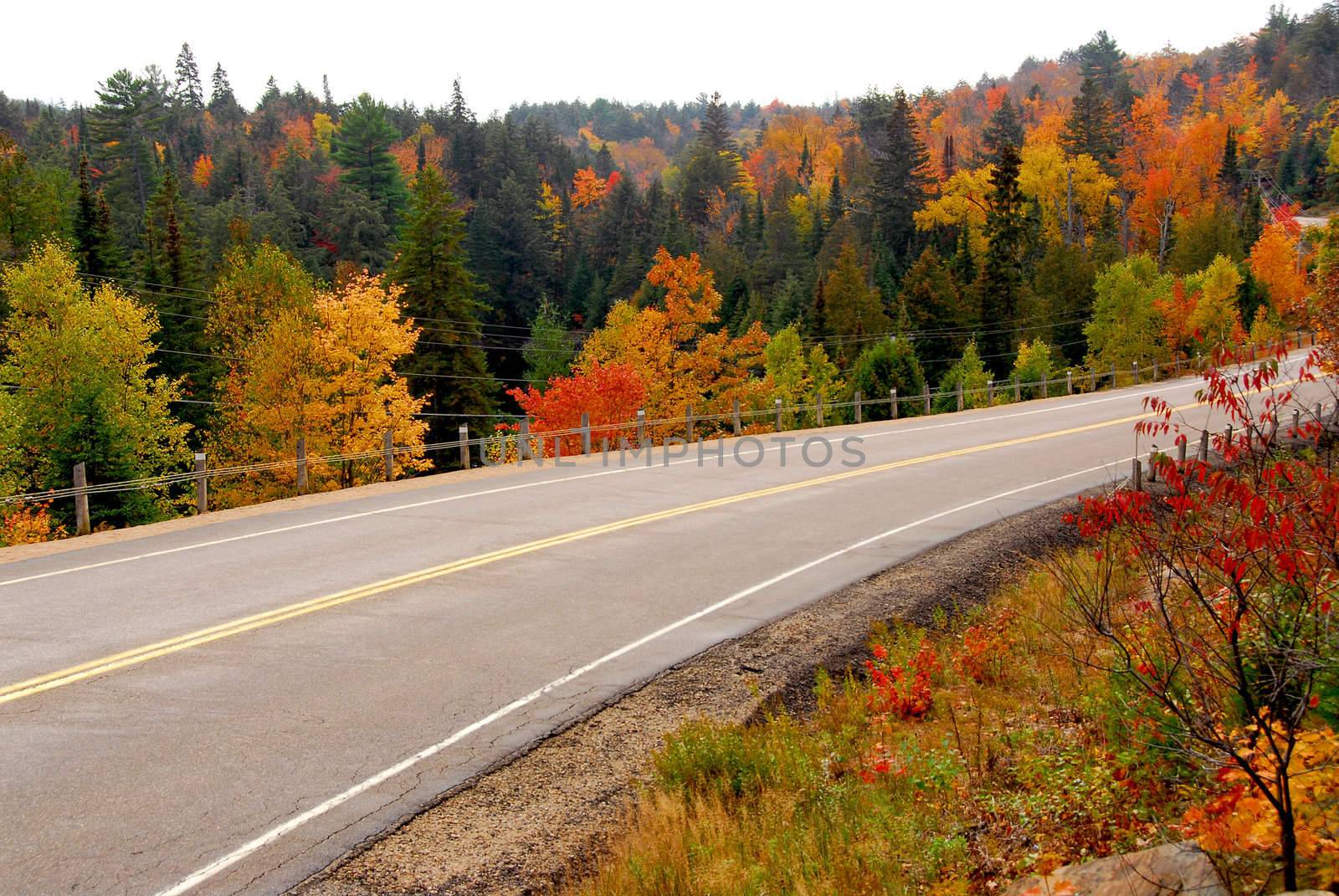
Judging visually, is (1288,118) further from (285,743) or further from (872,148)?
(285,743)

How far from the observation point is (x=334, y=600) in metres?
11.3

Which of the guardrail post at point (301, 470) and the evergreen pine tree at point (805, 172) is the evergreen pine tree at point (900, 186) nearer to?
the evergreen pine tree at point (805, 172)

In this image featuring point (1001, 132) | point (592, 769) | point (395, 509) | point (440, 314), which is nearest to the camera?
point (592, 769)

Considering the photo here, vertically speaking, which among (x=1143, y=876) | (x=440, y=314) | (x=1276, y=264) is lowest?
(x=1143, y=876)

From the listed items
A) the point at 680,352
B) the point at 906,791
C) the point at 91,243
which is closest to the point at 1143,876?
the point at 906,791

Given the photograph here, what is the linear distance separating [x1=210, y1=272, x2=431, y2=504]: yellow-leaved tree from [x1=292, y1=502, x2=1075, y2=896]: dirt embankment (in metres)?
33.2

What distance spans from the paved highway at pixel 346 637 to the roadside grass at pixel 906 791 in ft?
5.33

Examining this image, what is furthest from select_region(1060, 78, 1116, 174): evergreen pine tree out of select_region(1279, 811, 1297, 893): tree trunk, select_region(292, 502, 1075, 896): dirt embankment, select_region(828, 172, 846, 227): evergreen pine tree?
select_region(1279, 811, 1297, 893): tree trunk

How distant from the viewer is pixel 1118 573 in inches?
517

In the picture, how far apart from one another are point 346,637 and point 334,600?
1.41 m

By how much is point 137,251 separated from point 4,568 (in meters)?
66.2

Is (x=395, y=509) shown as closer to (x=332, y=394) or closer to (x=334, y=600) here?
(x=334, y=600)

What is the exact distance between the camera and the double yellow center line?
8711mm

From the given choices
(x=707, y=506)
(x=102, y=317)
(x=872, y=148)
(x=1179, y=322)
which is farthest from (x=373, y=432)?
(x=872, y=148)
